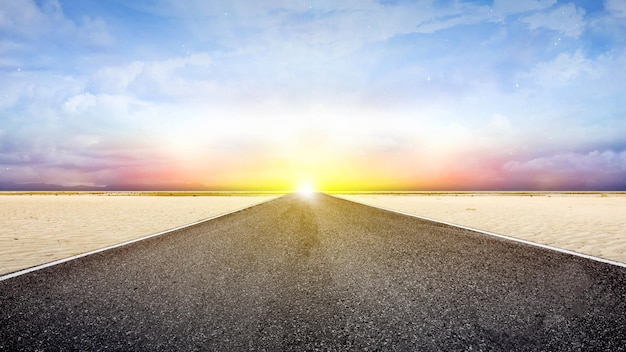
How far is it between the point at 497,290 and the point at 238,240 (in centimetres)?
624

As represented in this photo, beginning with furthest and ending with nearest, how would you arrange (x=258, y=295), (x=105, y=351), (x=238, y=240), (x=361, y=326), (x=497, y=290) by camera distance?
(x=238, y=240)
(x=497, y=290)
(x=258, y=295)
(x=361, y=326)
(x=105, y=351)

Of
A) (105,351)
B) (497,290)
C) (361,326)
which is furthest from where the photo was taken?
(497,290)

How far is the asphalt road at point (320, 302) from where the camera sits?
290cm

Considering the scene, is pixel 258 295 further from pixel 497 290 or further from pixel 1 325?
pixel 497 290

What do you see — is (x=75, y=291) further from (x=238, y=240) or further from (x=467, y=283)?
(x=467, y=283)

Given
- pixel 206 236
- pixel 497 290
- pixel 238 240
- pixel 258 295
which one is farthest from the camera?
pixel 206 236

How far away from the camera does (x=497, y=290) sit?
4.41 metres

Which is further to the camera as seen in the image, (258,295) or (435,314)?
(258,295)

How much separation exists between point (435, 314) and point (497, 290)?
146 centimetres

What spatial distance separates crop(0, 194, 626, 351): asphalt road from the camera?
2.90m

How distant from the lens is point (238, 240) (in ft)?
29.0

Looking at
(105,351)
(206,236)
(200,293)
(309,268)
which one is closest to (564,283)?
(309,268)

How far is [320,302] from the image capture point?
3.87 meters

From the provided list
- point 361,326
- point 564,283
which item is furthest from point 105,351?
point 564,283
